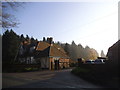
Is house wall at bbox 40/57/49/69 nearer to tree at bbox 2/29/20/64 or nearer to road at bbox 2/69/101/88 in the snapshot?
tree at bbox 2/29/20/64

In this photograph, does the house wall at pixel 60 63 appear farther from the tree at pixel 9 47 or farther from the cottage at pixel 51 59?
the tree at pixel 9 47

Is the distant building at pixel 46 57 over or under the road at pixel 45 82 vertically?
over

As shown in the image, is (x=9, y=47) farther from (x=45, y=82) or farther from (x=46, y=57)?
(x=45, y=82)

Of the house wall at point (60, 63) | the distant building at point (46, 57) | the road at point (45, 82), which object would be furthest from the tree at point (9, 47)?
the road at point (45, 82)

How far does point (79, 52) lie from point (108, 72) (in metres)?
80.3

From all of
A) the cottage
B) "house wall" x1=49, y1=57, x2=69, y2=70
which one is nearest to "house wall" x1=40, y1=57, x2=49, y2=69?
the cottage

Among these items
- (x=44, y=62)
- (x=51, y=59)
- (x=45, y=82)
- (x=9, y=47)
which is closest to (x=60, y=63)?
(x=51, y=59)

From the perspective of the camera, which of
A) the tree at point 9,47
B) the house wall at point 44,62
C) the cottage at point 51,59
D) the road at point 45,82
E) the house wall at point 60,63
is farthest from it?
the tree at point 9,47

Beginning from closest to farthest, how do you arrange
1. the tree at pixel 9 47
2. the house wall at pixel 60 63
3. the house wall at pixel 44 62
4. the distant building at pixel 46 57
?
the house wall at pixel 60 63, the distant building at pixel 46 57, the house wall at pixel 44 62, the tree at pixel 9 47

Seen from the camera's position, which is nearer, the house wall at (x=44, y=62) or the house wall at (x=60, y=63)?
the house wall at (x=60, y=63)

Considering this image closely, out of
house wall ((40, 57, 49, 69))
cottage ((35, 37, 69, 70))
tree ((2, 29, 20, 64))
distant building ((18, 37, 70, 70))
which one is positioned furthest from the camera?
tree ((2, 29, 20, 64))

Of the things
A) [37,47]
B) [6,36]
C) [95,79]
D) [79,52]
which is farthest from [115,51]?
[79,52]

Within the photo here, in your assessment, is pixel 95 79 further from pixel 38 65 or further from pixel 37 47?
pixel 37 47

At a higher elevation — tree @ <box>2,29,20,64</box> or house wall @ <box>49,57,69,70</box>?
tree @ <box>2,29,20,64</box>
